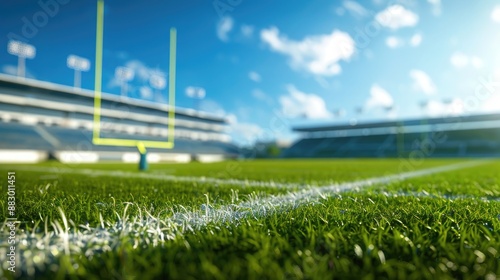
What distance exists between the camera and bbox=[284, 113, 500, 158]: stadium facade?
33.6 m

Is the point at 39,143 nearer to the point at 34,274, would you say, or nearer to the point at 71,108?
the point at 71,108

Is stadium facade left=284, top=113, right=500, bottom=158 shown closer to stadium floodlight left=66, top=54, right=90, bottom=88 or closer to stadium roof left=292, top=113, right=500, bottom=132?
stadium roof left=292, top=113, right=500, bottom=132

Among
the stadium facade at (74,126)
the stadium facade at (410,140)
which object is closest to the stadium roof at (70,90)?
the stadium facade at (74,126)

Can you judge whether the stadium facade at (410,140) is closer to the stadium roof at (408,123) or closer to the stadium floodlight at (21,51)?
the stadium roof at (408,123)

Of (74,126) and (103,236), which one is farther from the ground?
Answer: (74,126)

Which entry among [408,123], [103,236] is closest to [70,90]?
[103,236]

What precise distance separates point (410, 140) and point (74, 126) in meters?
38.1

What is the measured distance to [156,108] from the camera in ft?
125

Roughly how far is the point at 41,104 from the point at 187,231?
32823 mm

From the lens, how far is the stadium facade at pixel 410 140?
1321 inches

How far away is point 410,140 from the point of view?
37.5 m

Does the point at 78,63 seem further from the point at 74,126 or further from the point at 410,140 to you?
the point at 410,140

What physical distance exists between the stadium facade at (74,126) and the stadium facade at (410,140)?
13024 mm

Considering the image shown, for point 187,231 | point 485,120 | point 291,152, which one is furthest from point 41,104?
point 485,120
